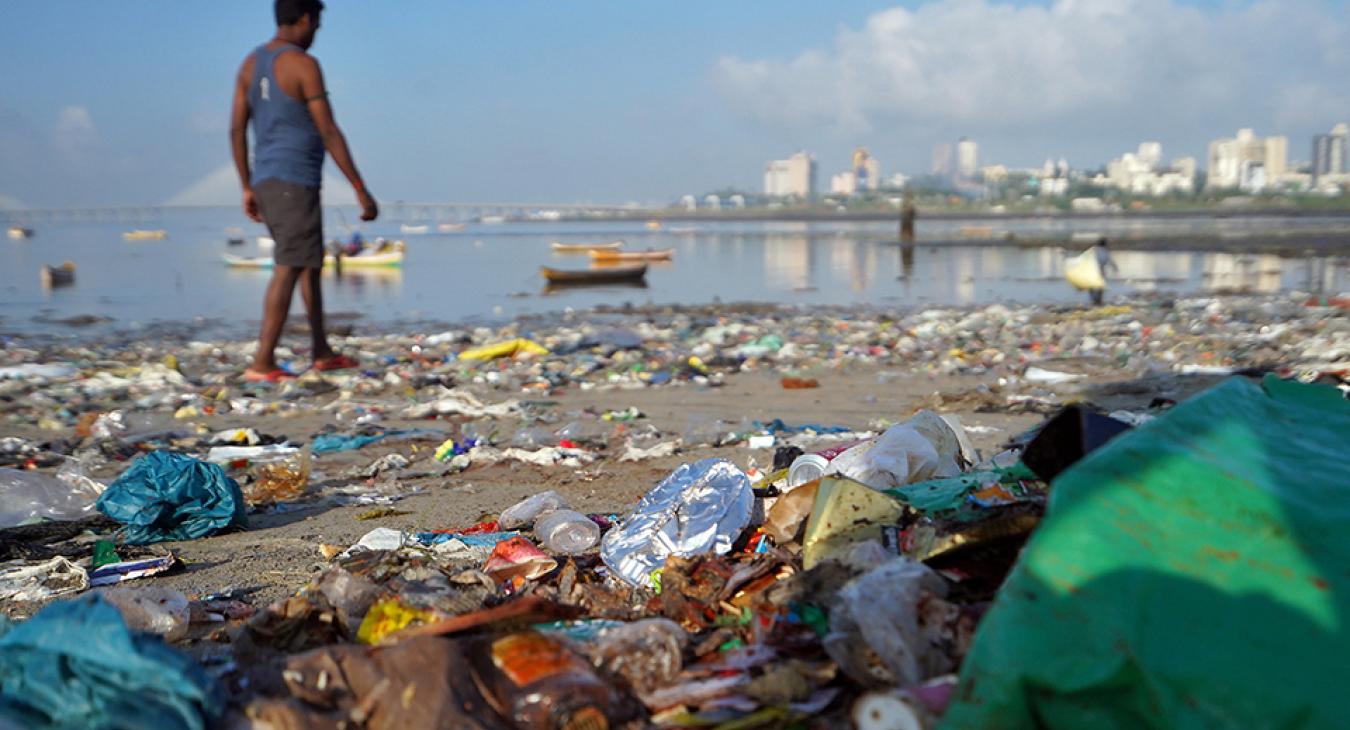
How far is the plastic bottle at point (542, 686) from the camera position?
1.62m

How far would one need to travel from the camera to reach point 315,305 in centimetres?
643

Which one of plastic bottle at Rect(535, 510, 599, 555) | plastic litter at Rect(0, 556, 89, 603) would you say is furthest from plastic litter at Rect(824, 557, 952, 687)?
plastic litter at Rect(0, 556, 89, 603)

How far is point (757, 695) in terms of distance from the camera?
173 cm

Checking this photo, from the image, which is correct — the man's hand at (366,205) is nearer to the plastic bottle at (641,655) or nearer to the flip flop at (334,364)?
the flip flop at (334,364)

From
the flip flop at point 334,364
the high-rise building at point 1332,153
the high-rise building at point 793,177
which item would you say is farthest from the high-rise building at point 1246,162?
the flip flop at point 334,364

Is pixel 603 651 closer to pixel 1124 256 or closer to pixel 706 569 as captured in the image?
pixel 706 569

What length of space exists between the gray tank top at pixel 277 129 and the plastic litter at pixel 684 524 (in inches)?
161

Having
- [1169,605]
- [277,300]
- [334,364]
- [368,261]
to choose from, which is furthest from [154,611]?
[368,261]

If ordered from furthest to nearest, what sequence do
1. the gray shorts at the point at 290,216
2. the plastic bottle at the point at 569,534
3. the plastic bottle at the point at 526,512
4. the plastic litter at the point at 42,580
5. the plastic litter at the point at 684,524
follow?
the gray shorts at the point at 290,216 < the plastic bottle at the point at 526,512 < the plastic bottle at the point at 569,534 < the plastic litter at the point at 42,580 < the plastic litter at the point at 684,524

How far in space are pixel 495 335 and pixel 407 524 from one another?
6.55 metres

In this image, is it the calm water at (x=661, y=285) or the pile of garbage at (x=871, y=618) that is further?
the calm water at (x=661, y=285)

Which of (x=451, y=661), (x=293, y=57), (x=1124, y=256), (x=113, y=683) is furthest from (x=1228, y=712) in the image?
(x=1124, y=256)

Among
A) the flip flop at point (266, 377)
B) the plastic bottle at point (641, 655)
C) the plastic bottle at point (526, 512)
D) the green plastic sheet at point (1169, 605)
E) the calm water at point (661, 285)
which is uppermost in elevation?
the green plastic sheet at point (1169, 605)

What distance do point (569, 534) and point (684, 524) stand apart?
433 mm
